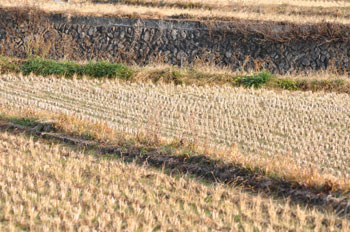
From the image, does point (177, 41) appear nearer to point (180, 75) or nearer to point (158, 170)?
point (180, 75)

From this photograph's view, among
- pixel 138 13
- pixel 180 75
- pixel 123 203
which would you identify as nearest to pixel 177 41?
pixel 138 13

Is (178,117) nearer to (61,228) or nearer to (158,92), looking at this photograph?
(158,92)

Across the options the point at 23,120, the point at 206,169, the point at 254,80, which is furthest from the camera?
the point at 254,80

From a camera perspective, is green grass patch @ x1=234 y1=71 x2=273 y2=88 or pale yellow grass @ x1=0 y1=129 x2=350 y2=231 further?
green grass patch @ x1=234 y1=71 x2=273 y2=88

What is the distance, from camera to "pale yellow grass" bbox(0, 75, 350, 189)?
9.33 meters

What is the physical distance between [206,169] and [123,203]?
6.25 feet

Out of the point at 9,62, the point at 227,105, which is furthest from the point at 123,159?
the point at 9,62

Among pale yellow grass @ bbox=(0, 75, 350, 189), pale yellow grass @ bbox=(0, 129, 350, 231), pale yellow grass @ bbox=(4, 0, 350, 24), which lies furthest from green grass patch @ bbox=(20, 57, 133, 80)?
pale yellow grass @ bbox=(0, 129, 350, 231)

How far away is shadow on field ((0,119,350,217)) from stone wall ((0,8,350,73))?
9.50 metres

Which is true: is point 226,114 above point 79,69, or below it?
above

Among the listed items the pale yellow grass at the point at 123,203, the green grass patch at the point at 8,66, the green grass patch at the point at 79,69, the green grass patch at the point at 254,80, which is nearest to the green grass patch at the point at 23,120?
the pale yellow grass at the point at 123,203

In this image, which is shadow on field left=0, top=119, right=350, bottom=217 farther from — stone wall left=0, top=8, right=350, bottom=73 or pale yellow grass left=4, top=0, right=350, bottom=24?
pale yellow grass left=4, top=0, right=350, bottom=24

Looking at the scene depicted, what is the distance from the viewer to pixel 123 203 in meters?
6.85

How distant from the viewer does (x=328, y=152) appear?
962 cm
